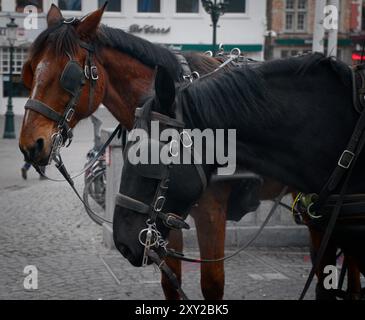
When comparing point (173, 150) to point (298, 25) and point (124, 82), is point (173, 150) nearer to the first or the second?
point (124, 82)

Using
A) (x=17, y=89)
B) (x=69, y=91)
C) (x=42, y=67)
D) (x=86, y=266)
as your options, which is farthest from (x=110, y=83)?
(x=17, y=89)

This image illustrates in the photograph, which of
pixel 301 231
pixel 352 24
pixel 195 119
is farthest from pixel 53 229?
pixel 352 24

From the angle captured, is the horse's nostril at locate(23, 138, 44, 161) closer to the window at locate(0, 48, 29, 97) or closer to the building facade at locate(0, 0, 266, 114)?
the window at locate(0, 48, 29, 97)

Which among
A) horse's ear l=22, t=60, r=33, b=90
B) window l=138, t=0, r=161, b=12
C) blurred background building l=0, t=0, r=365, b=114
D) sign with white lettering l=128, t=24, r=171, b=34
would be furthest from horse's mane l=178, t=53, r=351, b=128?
window l=138, t=0, r=161, b=12

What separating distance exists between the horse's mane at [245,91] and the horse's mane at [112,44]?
1208 mm

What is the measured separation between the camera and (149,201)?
280 centimetres

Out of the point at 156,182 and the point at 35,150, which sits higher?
the point at 156,182

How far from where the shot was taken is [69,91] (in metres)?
4.25

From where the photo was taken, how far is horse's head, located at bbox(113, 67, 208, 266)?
2.79 meters

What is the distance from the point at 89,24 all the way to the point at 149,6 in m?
30.3

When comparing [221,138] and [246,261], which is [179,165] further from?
[246,261]
